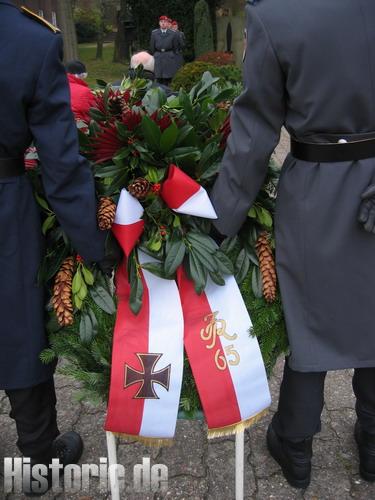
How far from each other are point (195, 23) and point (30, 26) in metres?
16.5

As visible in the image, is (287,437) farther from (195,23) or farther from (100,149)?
(195,23)

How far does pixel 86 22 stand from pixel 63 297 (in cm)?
3326

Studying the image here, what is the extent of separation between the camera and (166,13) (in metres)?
18.7

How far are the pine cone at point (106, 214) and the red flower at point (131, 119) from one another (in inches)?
9.9

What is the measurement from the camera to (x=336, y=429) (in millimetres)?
2689

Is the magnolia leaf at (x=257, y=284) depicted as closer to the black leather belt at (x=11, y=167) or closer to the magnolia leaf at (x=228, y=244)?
the magnolia leaf at (x=228, y=244)

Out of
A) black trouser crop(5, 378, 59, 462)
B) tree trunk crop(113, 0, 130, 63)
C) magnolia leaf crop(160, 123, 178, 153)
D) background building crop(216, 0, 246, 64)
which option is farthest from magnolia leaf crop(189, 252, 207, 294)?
tree trunk crop(113, 0, 130, 63)

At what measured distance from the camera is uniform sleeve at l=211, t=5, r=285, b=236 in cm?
170

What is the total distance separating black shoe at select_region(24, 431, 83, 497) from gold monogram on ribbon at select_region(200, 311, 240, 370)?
3.02 feet

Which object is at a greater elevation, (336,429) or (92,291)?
(92,291)

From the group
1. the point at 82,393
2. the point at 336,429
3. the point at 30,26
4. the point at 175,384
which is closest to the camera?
the point at 30,26

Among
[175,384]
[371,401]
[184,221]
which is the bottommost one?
[371,401]

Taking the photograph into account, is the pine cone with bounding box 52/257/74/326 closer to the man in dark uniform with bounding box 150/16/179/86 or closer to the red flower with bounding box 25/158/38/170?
the red flower with bounding box 25/158/38/170

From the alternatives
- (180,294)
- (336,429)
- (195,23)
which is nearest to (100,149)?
(180,294)
